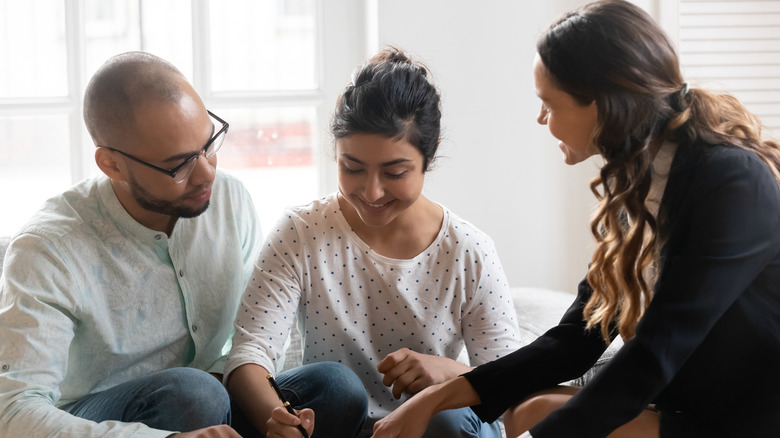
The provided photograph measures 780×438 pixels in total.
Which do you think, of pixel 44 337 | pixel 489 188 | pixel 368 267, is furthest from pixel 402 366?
pixel 489 188

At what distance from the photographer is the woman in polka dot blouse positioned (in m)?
1.70

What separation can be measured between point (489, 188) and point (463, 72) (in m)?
0.38

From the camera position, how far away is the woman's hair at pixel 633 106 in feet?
4.60

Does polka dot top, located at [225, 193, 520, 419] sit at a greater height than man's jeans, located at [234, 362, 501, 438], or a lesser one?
greater

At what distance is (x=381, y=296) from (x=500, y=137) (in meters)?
1.15

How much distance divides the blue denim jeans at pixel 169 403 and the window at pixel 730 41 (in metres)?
1.95

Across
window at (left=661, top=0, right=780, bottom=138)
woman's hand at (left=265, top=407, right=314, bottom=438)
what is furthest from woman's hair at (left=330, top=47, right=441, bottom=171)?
window at (left=661, top=0, right=780, bottom=138)

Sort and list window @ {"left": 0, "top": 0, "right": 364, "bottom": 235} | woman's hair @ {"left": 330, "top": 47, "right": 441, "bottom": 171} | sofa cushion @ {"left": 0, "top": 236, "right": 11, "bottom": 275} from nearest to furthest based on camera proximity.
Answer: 1. woman's hair @ {"left": 330, "top": 47, "right": 441, "bottom": 171}
2. sofa cushion @ {"left": 0, "top": 236, "right": 11, "bottom": 275}
3. window @ {"left": 0, "top": 0, "right": 364, "bottom": 235}

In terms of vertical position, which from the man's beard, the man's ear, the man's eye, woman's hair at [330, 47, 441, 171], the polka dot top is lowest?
the polka dot top

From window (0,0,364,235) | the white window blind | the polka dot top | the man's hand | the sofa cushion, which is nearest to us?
the man's hand

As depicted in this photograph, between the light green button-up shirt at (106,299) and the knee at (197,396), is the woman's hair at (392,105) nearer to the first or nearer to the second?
the light green button-up shirt at (106,299)

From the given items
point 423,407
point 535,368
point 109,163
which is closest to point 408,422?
point 423,407

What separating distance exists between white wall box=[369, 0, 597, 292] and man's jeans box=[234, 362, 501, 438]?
1.18 m

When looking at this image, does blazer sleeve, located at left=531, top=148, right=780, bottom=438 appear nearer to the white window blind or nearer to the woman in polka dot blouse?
the woman in polka dot blouse
